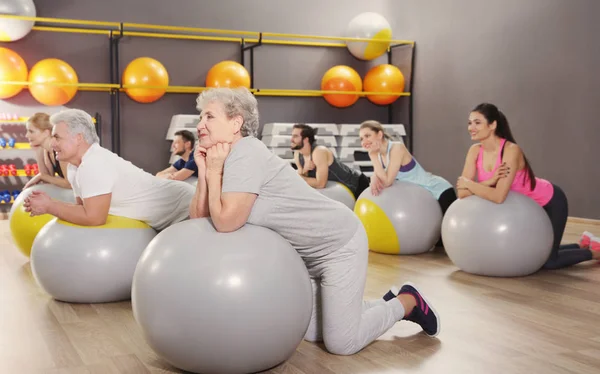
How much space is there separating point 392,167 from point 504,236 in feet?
3.58

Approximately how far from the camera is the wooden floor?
2209 mm

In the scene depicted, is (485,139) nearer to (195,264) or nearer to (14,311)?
(195,264)

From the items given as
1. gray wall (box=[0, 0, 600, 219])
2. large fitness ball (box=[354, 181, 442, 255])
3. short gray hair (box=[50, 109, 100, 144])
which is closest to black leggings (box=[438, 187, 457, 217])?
large fitness ball (box=[354, 181, 442, 255])

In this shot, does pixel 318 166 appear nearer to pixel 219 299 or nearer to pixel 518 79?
pixel 518 79

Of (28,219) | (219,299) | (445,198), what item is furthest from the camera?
(445,198)

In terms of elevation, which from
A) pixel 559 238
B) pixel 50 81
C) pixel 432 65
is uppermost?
pixel 432 65

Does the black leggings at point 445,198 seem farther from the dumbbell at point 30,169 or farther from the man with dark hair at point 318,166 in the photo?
the dumbbell at point 30,169

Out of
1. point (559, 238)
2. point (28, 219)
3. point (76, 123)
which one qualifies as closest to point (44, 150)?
point (28, 219)

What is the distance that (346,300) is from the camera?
2.24m

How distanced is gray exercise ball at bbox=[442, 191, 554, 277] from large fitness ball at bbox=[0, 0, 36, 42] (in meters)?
4.72

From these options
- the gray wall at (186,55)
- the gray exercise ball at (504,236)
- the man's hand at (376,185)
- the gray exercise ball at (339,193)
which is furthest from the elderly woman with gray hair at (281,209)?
the gray wall at (186,55)

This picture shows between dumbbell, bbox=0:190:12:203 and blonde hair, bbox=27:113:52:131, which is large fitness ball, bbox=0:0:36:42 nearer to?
dumbbell, bbox=0:190:12:203

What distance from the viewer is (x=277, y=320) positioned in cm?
201

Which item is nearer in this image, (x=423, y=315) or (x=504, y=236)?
(x=423, y=315)
